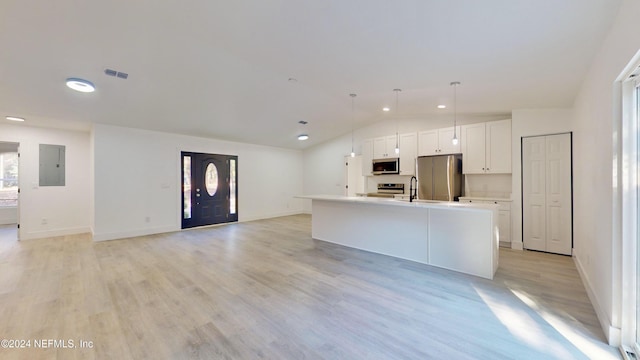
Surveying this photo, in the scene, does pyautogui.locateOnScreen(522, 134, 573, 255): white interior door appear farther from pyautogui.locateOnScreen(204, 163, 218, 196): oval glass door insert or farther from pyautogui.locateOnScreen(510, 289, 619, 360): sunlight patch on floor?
pyautogui.locateOnScreen(204, 163, 218, 196): oval glass door insert

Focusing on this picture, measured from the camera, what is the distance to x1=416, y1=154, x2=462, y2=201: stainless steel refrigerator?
17.1 ft

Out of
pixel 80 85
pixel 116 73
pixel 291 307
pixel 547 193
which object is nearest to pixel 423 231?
pixel 291 307

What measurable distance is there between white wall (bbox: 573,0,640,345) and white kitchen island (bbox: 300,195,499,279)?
3.00ft

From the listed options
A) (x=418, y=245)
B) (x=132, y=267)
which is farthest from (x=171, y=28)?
(x=418, y=245)

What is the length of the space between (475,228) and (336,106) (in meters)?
3.71

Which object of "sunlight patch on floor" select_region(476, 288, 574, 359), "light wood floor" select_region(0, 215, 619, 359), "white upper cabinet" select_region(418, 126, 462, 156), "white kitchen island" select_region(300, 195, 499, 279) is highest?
"white upper cabinet" select_region(418, 126, 462, 156)

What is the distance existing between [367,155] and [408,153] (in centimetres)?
124

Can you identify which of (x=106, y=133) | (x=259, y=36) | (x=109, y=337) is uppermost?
(x=259, y=36)

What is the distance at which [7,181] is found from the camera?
24.1ft

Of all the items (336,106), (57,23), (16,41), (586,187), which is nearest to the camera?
(57,23)

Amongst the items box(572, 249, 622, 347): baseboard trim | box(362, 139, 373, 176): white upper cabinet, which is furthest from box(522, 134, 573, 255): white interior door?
box(362, 139, 373, 176): white upper cabinet

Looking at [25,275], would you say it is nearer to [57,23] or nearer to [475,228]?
[57,23]

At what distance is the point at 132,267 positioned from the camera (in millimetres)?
3715

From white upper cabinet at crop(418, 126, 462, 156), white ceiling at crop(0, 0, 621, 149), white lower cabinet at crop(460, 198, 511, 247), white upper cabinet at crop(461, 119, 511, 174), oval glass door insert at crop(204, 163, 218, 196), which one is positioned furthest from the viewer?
oval glass door insert at crop(204, 163, 218, 196)
